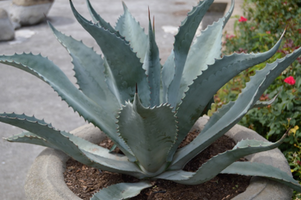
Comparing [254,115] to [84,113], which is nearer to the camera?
[84,113]

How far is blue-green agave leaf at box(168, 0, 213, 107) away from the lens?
4.28ft

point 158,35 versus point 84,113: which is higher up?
point 84,113

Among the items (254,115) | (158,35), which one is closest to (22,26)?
(158,35)

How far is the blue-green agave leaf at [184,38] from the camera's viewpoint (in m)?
1.31

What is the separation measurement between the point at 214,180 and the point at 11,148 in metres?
2.26

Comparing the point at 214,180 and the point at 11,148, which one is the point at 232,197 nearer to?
the point at 214,180

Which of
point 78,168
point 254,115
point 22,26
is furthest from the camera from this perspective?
point 22,26

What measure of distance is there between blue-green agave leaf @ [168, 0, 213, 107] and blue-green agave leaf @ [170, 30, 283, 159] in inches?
3.0

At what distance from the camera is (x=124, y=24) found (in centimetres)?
167

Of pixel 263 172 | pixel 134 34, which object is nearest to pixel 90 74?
pixel 134 34

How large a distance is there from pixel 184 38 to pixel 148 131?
0.40 metres

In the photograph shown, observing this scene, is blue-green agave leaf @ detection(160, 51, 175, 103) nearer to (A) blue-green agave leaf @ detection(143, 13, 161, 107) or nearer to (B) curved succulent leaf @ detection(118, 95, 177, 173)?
(A) blue-green agave leaf @ detection(143, 13, 161, 107)

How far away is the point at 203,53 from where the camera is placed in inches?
64.6

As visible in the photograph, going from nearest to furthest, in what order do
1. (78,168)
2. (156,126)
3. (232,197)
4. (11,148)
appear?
1. (156,126)
2. (232,197)
3. (78,168)
4. (11,148)
